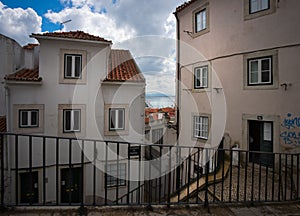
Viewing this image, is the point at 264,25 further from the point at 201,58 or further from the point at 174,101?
the point at 174,101

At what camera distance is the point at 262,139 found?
752cm

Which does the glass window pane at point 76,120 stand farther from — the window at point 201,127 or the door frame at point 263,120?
the door frame at point 263,120

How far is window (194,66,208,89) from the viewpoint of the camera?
9305 millimetres

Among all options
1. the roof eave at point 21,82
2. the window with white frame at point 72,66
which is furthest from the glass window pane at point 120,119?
the roof eave at point 21,82

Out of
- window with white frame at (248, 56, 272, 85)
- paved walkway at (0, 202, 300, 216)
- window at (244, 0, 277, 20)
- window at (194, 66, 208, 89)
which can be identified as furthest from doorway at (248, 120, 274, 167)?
paved walkway at (0, 202, 300, 216)

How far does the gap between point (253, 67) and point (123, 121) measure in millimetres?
6103

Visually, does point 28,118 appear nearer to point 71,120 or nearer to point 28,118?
point 28,118

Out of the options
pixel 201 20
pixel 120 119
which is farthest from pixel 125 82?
pixel 201 20

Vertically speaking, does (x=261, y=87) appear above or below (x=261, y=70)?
below

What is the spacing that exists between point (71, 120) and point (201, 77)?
21.3 ft

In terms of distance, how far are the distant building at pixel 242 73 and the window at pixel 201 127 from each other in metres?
0.05

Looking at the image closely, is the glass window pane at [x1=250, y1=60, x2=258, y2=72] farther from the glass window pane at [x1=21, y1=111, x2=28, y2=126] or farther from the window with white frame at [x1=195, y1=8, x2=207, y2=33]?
the glass window pane at [x1=21, y1=111, x2=28, y2=126]

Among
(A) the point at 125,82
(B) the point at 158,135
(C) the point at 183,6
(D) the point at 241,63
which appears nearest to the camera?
(D) the point at 241,63

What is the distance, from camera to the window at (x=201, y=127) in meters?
9.34
